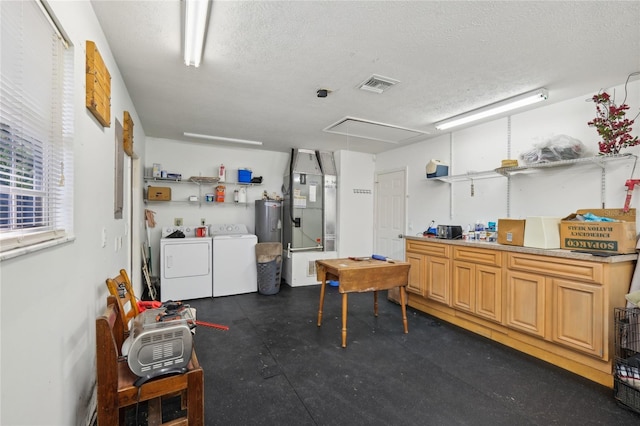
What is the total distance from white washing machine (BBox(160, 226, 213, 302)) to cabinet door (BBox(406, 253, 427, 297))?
3070 mm

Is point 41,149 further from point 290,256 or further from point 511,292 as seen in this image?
point 290,256

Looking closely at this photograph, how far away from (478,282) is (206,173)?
4.59m

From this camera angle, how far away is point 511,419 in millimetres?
1883

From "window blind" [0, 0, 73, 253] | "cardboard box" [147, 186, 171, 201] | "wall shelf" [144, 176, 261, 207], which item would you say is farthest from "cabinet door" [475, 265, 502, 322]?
"cardboard box" [147, 186, 171, 201]

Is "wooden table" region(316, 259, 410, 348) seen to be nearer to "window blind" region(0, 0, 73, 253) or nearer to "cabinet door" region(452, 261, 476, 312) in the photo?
"cabinet door" region(452, 261, 476, 312)

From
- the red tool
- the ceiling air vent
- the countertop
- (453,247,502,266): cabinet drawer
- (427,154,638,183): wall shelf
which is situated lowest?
(453,247,502,266): cabinet drawer

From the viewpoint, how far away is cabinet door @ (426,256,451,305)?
11.6ft

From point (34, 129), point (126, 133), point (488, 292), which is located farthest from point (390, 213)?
point (34, 129)

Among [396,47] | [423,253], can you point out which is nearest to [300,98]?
[396,47]

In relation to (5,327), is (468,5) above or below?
above

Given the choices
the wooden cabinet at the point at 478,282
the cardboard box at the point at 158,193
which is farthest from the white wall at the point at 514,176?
the cardboard box at the point at 158,193

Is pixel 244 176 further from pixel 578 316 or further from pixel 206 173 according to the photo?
pixel 578 316

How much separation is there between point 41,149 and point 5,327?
2.50 feet

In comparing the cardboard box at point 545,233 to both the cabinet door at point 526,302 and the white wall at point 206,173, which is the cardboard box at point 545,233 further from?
the white wall at point 206,173
